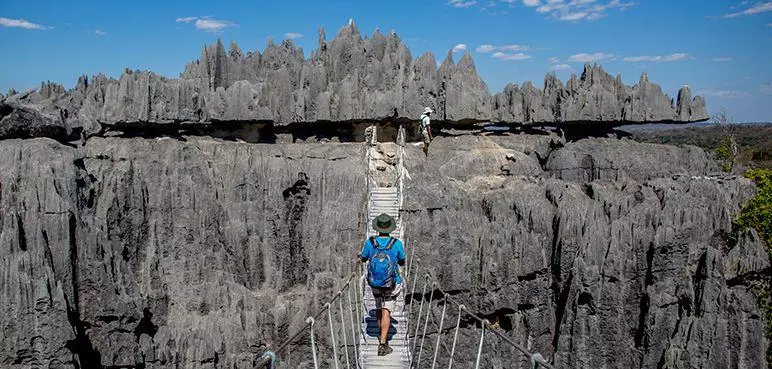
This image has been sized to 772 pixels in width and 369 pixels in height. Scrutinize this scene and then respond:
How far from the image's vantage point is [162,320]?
14305 mm

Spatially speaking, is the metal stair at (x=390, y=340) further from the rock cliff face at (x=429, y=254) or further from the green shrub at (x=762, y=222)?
the green shrub at (x=762, y=222)

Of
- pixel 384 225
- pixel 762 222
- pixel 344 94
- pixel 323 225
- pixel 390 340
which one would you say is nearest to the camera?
pixel 384 225

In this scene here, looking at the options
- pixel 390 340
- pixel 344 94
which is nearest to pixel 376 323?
pixel 390 340

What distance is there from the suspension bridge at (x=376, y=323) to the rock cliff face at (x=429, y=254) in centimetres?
43

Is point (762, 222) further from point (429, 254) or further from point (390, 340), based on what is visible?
point (390, 340)

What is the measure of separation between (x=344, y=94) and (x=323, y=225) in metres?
4.35

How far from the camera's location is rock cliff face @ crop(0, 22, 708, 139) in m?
16.1

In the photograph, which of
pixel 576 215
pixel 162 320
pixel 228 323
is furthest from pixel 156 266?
pixel 576 215

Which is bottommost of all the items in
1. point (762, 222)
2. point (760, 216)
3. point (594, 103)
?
point (762, 222)

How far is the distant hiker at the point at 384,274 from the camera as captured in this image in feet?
23.5

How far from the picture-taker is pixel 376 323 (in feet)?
26.6

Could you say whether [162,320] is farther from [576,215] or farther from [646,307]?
[646,307]

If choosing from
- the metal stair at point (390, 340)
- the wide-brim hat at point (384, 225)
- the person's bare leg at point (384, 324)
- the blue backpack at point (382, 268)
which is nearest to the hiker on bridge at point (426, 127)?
the metal stair at point (390, 340)

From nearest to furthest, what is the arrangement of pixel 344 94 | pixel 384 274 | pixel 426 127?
1. pixel 384 274
2. pixel 426 127
3. pixel 344 94
